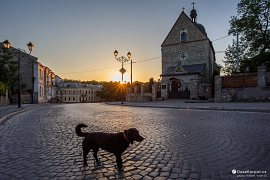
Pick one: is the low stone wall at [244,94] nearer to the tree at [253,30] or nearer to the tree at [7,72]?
the tree at [253,30]

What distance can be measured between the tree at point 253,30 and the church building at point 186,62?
6.54 metres

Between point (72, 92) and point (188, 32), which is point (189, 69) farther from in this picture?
point (72, 92)

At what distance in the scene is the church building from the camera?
36125 millimetres

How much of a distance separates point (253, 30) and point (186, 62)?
511 inches

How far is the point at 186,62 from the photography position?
44.5m

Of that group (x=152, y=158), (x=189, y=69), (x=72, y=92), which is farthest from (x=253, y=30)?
(x=72, y=92)

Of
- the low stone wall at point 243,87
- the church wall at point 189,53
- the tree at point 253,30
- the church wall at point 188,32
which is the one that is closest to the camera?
the low stone wall at point 243,87

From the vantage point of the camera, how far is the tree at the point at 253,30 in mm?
34250

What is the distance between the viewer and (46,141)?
22.2 feet

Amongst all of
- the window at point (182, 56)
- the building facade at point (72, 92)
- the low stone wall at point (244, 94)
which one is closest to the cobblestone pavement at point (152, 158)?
the low stone wall at point (244, 94)

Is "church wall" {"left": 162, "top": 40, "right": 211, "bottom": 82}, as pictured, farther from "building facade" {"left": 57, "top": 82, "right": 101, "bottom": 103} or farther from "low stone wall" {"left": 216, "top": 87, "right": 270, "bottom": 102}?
"building facade" {"left": 57, "top": 82, "right": 101, "bottom": 103}

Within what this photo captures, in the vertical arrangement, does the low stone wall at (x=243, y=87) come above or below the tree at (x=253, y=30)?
below

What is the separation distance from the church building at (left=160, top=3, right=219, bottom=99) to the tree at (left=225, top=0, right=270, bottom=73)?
6.54 meters

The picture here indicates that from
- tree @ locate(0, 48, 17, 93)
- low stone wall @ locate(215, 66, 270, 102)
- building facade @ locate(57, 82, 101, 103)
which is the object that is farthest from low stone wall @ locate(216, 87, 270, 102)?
building facade @ locate(57, 82, 101, 103)
